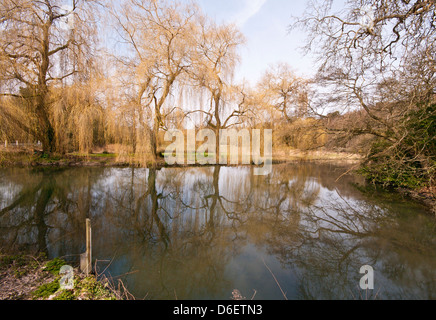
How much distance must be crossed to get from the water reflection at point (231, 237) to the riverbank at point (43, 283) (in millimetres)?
232

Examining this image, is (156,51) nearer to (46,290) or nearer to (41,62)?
(41,62)

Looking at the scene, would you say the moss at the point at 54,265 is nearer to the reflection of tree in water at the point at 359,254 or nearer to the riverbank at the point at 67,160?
the reflection of tree in water at the point at 359,254

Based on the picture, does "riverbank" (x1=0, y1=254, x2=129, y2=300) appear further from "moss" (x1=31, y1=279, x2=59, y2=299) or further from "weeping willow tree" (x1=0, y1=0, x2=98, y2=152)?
"weeping willow tree" (x1=0, y1=0, x2=98, y2=152)

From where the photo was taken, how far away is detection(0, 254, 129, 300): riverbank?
1.69m

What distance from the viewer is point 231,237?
125 inches

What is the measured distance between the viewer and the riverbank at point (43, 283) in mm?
1691

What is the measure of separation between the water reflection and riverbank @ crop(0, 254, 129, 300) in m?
0.23

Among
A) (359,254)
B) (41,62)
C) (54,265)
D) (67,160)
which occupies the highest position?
(41,62)

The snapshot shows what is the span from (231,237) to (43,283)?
2107mm

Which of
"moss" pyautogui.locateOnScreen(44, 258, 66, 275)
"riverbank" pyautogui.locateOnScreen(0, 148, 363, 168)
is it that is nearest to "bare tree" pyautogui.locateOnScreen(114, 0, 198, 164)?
"riverbank" pyautogui.locateOnScreen(0, 148, 363, 168)

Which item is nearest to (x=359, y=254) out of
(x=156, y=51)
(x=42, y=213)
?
(x=42, y=213)

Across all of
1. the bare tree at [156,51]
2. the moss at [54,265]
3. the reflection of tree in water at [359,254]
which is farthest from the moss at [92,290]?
the bare tree at [156,51]

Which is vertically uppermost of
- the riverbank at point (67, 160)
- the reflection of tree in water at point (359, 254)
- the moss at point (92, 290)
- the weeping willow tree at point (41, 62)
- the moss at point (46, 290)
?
the weeping willow tree at point (41, 62)

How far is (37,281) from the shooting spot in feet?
6.20
